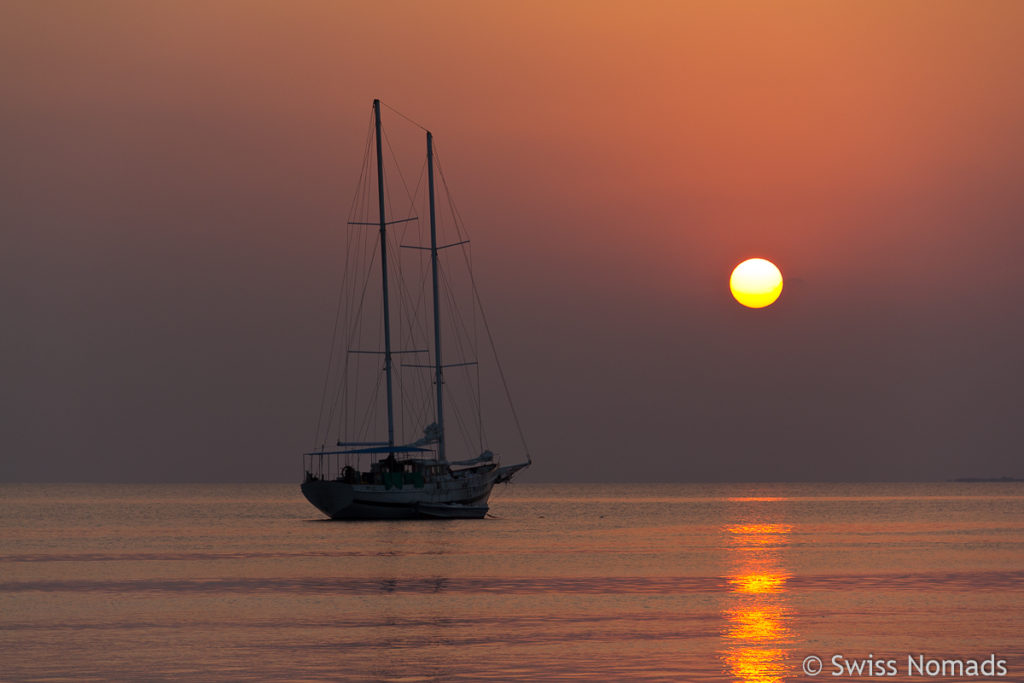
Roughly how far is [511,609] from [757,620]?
902cm

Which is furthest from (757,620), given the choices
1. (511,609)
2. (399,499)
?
(399,499)

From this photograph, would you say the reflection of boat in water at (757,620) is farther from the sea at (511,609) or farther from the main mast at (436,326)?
the main mast at (436,326)

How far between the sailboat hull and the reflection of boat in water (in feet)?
111

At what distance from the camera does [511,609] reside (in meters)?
52.8

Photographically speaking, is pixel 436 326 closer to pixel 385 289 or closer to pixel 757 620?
pixel 385 289

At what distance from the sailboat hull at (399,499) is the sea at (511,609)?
1079cm

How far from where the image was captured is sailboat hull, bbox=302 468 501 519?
11762 cm

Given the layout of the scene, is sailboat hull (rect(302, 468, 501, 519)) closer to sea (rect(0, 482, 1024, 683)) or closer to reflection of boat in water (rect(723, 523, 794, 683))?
sea (rect(0, 482, 1024, 683))

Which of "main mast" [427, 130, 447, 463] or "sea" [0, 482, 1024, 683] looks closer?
"sea" [0, 482, 1024, 683]

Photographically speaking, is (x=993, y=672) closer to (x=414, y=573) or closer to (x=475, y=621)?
(x=475, y=621)

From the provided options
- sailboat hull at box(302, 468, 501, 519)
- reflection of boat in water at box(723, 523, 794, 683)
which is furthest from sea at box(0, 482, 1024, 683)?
sailboat hull at box(302, 468, 501, 519)

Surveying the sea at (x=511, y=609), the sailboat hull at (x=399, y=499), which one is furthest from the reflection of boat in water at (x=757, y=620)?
the sailboat hull at (x=399, y=499)

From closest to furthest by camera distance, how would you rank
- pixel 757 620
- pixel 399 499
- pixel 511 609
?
pixel 757 620
pixel 511 609
pixel 399 499

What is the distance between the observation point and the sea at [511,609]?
3728 cm
